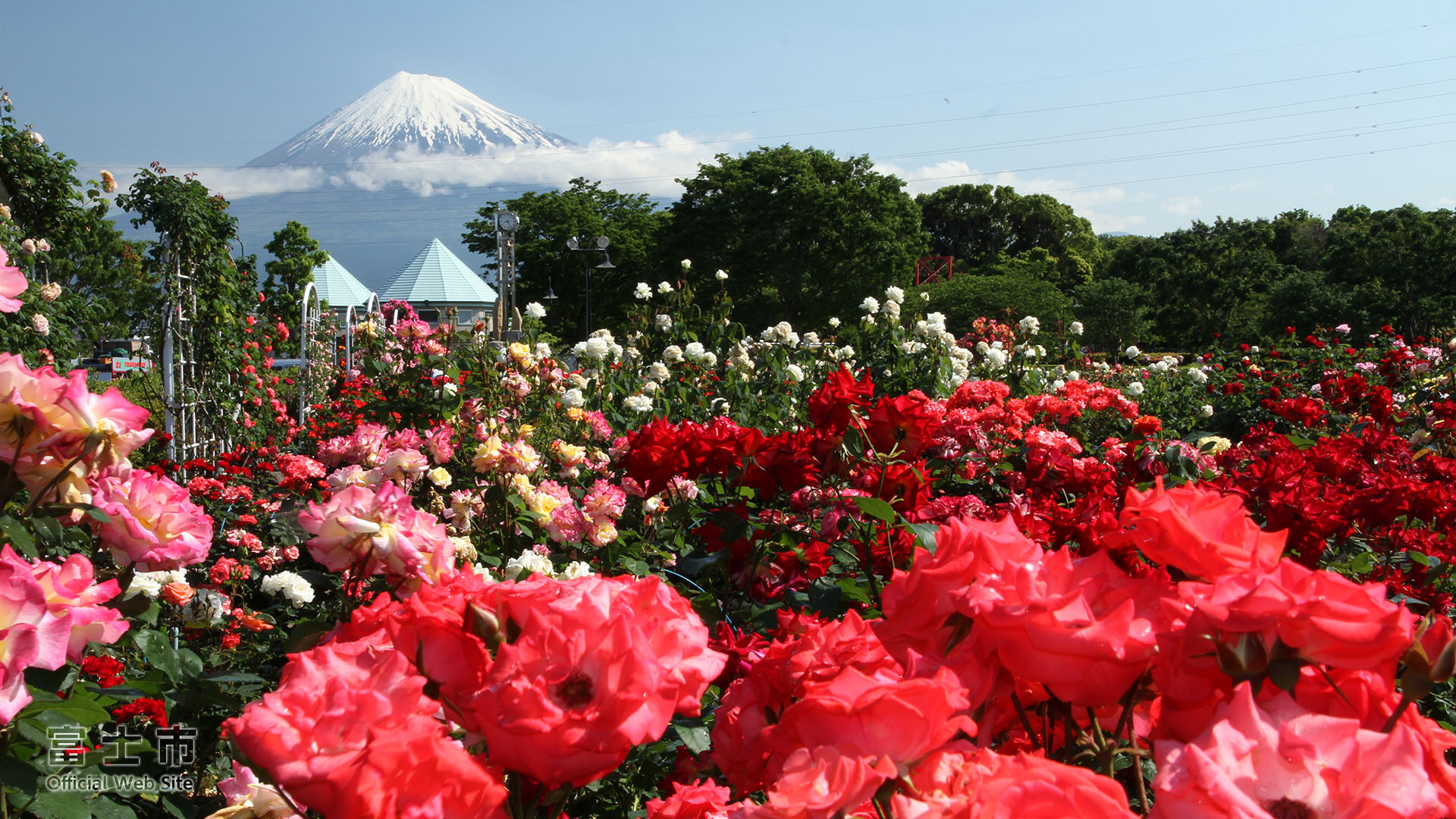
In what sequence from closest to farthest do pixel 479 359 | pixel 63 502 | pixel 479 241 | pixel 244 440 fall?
pixel 63 502 < pixel 479 359 < pixel 244 440 < pixel 479 241

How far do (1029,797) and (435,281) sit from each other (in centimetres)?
4606

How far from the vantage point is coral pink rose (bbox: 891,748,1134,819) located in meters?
0.41

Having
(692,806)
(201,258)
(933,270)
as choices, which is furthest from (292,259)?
(933,270)

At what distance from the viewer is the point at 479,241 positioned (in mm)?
35875

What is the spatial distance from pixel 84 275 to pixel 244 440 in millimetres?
19014

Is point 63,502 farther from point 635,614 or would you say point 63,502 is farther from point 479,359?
point 479,359

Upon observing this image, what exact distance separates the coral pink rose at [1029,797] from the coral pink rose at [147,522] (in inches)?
37.9

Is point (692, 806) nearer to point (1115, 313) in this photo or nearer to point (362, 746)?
point (362, 746)

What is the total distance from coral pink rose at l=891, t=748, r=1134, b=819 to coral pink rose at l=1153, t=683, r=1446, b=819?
0.04 m

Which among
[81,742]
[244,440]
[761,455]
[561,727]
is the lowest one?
[244,440]

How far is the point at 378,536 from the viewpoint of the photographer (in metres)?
1.04

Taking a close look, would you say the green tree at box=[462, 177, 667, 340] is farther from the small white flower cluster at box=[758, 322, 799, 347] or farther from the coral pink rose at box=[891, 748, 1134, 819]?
the coral pink rose at box=[891, 748, 1134, 819]

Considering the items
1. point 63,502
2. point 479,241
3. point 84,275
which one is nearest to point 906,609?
point 63,502

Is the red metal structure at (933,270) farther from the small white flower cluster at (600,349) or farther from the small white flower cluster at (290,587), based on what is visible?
the small white flower cluster at (290,587)
